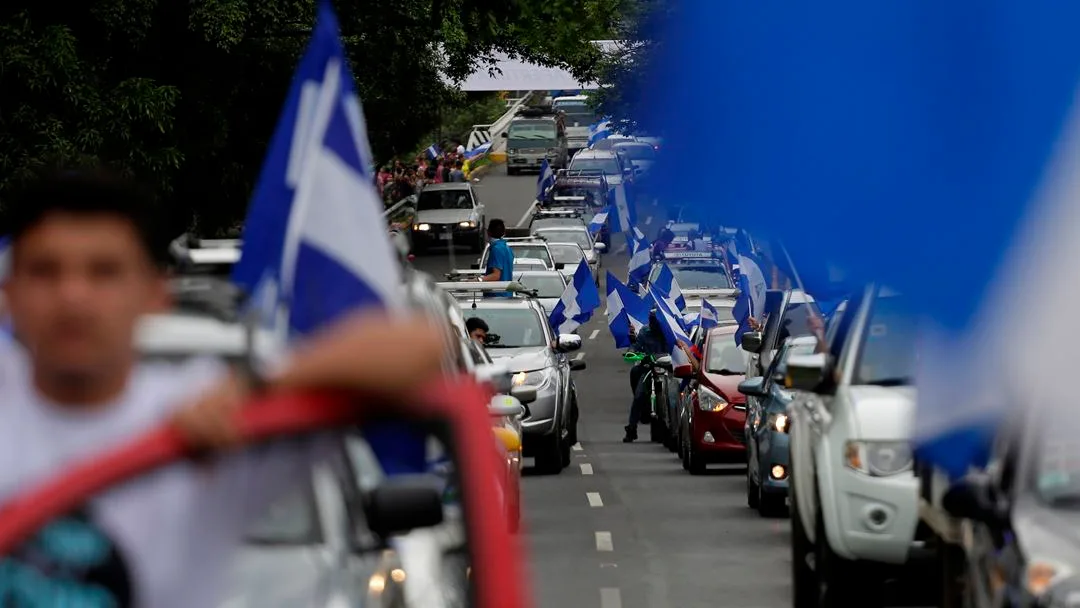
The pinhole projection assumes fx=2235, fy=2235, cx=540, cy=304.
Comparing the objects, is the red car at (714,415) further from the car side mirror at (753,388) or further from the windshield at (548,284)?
the windshield at (548,284)

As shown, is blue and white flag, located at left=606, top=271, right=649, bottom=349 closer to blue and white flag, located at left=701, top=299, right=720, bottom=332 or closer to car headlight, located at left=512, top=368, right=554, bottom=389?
blue and white flag, located at left=701, top=299, right=720, bottom=332

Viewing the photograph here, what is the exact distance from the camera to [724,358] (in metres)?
23.1

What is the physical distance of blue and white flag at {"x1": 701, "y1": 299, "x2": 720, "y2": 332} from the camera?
1118 inches

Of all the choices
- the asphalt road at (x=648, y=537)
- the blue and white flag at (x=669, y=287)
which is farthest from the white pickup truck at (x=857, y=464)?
the blue and white flag at (x=669, y=287)

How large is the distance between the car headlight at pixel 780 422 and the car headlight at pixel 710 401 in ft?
16.3

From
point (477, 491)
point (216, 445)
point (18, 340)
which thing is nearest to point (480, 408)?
point (477, 491)

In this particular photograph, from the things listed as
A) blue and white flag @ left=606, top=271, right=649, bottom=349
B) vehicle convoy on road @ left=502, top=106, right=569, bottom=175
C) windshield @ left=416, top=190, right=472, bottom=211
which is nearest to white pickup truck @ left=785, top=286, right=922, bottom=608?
blue and white flag @ left=606, top=271, right=649, bottom=349

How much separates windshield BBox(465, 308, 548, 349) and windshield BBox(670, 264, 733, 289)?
1441 cm

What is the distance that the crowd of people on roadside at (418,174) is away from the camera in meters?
59.8

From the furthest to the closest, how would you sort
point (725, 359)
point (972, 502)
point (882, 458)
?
point (725, 359) → point (882, 458) → point (972, 502)

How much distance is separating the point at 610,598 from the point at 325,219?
8.31 meters

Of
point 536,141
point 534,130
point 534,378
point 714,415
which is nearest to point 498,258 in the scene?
point 534,378

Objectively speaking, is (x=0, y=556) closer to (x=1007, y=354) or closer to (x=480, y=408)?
(x=480, y=408)

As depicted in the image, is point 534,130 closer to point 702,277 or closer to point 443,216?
point 443,216
